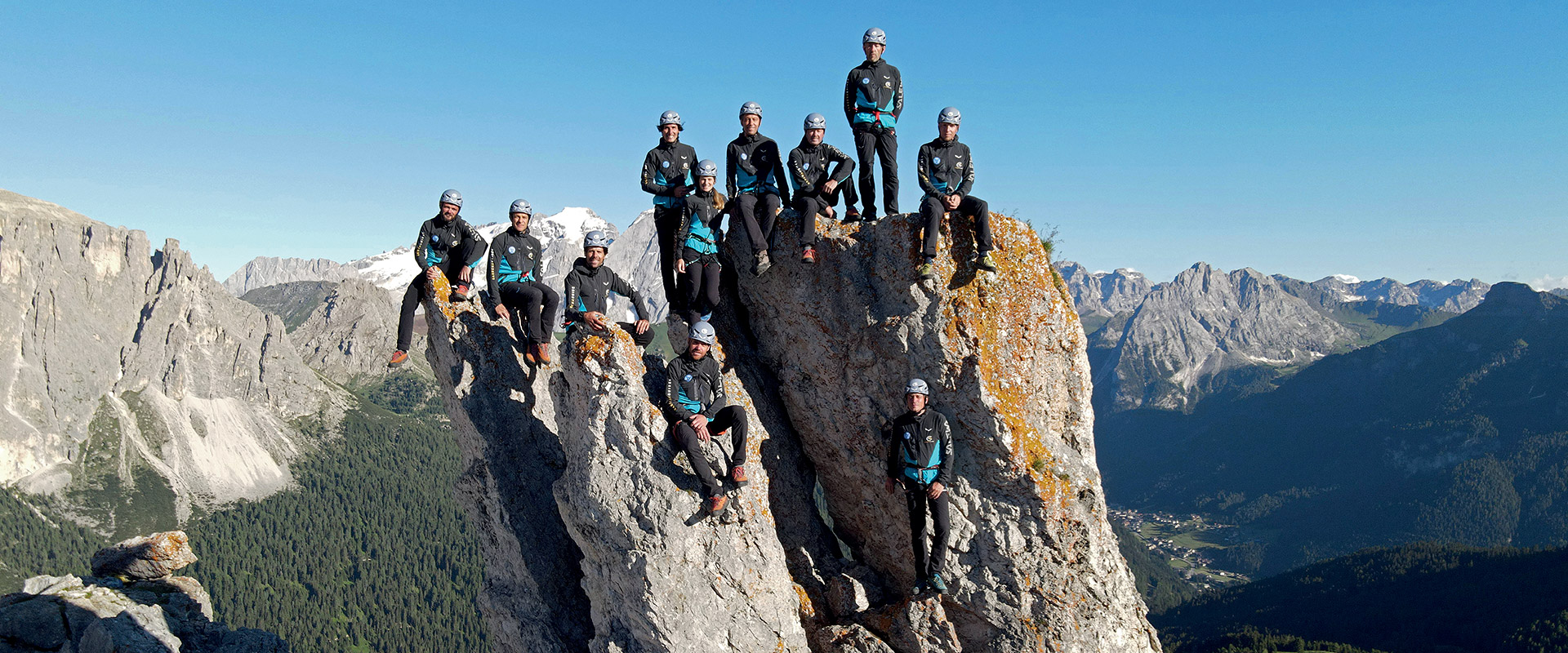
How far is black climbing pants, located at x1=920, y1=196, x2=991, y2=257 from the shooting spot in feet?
49.7

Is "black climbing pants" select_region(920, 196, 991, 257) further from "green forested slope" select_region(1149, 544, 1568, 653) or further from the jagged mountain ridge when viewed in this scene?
"green forested slope" select_region(1149, 544, 1568, 653)

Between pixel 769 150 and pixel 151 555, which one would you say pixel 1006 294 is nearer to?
pixel 769 150

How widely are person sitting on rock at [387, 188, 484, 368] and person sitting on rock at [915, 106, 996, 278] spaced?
10668 millimetres

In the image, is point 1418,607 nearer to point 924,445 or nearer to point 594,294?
point 924,445

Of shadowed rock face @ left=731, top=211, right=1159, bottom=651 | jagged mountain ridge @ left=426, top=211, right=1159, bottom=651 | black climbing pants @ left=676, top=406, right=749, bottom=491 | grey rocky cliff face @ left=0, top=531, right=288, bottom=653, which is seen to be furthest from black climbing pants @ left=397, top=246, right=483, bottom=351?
grey rocky cliff face @ left=0, top=531, right=288, bottom=653

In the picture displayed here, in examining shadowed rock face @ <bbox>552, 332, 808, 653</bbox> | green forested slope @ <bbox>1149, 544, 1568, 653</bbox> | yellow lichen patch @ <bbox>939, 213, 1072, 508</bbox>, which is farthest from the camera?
A: green forested slope @ <bbox>1149, 544, 1568, 653</bbox>

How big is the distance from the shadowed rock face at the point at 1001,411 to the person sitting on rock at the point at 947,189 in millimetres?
397

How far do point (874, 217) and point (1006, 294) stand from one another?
3.71 metres

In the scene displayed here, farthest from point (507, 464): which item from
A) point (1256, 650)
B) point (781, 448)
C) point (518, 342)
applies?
point (1256, 650)

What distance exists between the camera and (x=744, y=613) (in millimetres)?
15148

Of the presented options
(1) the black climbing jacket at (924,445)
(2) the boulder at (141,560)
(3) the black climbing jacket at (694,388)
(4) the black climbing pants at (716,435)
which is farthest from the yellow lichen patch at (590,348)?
(2) the boulder at (141,560)

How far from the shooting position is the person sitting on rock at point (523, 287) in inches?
Answer: 698

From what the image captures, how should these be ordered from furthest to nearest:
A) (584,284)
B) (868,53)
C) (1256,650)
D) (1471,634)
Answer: (1471,634) < (1256,650) < (868,53) < (584,284)

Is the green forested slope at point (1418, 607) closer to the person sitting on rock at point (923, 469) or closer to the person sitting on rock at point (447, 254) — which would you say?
the person sitting on rock at point (923, 469)
